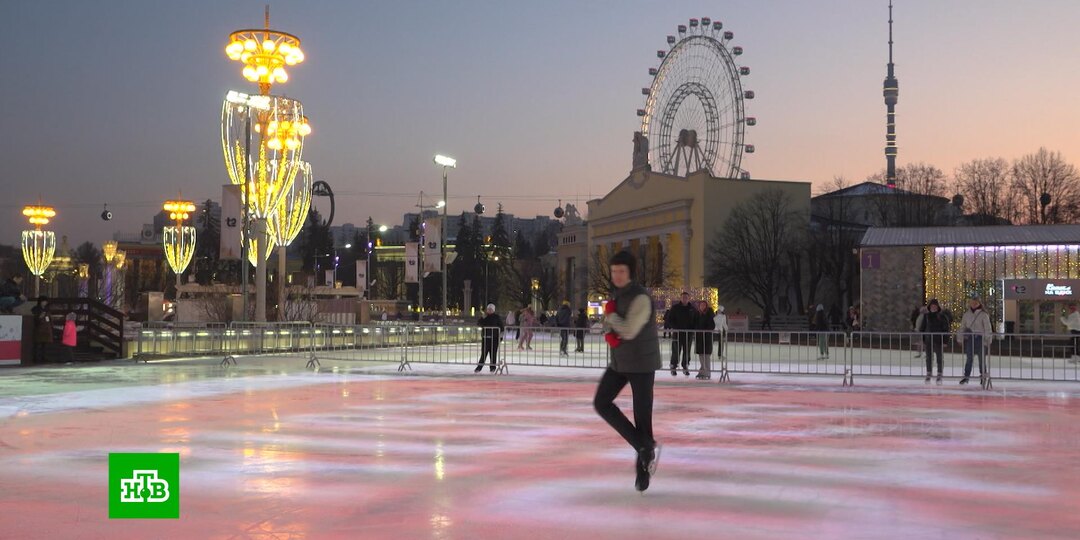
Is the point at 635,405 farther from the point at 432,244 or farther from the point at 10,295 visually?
the point at 432,244

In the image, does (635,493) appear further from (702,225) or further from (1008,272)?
(702,225)

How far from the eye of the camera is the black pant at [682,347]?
20703 mm

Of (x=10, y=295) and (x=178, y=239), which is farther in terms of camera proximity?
(x=178, y=239)

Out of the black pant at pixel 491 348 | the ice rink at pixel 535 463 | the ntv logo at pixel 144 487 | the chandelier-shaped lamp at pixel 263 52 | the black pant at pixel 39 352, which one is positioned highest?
the chandelier-shaped lamp at pixel 263 52

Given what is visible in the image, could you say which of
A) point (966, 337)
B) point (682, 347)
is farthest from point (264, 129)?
point (966, 337)

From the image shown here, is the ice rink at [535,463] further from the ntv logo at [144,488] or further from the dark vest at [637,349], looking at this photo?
the dark vest at [637,349]

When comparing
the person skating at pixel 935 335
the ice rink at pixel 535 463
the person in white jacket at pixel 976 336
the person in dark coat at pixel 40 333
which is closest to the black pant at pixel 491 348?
the ice rink at pixel 535 463

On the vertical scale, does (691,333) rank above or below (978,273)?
below

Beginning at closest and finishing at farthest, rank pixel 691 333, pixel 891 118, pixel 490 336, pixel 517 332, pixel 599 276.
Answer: pixel 691 333, pixel 490 336, pixel 517 332, pixel 599 276, pixel 891 118

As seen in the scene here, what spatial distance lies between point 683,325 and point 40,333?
50.1 feet

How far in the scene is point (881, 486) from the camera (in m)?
7.73

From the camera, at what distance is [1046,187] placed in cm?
7338

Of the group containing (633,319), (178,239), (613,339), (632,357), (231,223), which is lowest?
(632,357)

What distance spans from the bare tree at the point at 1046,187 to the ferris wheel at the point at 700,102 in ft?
65.3
